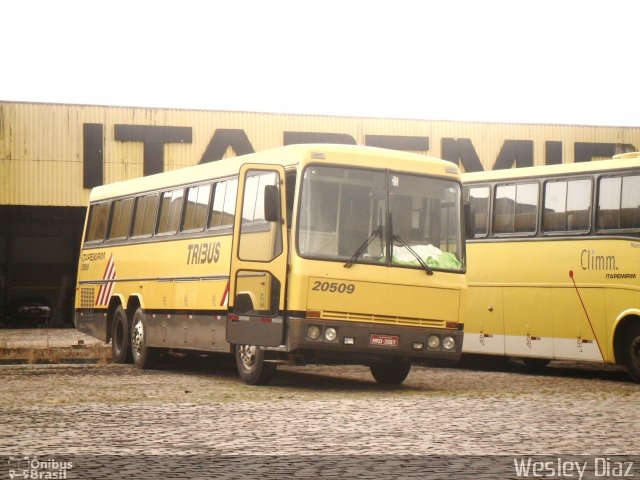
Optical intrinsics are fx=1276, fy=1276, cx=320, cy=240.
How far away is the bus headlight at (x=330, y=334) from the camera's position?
1702 centimetres

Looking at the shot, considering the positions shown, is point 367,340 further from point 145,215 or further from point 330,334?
point 145,215

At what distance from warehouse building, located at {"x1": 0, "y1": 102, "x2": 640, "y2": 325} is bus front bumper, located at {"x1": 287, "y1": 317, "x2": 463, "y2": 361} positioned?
27763 millimetres

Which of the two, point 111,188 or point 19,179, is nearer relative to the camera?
point 111,188

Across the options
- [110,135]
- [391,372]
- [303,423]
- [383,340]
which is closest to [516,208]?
[391,372]

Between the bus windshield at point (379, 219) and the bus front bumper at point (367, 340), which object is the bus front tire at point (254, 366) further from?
the bus windshield at point (379, 219)

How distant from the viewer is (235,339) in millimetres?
17844

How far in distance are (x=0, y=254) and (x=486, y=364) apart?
3307 centimetres

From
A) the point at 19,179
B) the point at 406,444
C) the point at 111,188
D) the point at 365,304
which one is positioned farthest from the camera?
the point at 19,179

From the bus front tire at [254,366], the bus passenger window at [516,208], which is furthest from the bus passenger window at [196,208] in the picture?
the bus passenger window at [516,208]

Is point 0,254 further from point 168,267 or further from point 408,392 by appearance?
point 408,392

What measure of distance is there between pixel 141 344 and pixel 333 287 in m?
6.57

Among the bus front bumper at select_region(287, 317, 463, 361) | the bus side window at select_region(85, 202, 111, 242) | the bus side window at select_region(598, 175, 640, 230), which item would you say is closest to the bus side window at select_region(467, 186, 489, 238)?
the bus side window at select_region(598, 175, 640, 230)

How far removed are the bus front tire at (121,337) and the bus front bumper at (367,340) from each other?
7.12 m

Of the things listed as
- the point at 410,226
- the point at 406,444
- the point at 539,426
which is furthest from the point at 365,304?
the point at 406,444
